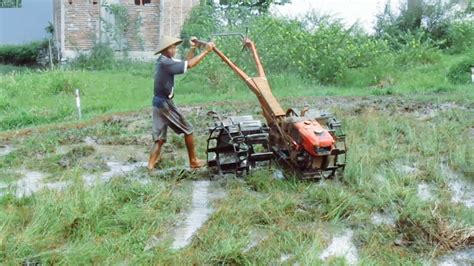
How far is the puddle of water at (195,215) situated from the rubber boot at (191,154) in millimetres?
427

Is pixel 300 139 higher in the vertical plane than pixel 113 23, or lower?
higher

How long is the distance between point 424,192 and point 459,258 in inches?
54.4

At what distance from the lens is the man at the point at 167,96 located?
6766mm

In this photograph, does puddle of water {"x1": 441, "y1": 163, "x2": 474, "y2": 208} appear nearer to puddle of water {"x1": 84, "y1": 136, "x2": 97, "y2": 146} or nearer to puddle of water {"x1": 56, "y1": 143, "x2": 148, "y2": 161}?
puddle of water {"x1": 56, "y1": 143, "x2": 148, "y2": 161}

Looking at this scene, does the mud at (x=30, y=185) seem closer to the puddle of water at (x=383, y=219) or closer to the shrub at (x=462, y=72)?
the puddle of water at (x=383, y=219)

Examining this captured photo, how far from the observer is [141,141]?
29.7 ft

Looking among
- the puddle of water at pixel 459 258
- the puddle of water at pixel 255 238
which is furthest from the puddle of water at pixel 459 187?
the puddle of water at pixel 255 238

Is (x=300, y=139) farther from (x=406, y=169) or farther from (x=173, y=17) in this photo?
(x=173, y=17)

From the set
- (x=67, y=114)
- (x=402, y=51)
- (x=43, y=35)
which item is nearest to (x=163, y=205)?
(x=67, y=114)

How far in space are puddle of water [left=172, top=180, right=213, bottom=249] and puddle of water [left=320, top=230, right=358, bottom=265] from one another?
44.9 inches

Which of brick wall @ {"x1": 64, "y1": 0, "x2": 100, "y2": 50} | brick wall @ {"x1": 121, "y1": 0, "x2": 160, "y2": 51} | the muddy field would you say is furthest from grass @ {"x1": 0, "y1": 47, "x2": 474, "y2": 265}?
brick wall @ {"x1": 121, "y1": 0, "x2": 160, "y2": 51}

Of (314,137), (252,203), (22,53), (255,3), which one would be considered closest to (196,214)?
(252,203)

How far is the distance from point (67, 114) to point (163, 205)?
6621 mm

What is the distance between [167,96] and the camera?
22.9 feet
